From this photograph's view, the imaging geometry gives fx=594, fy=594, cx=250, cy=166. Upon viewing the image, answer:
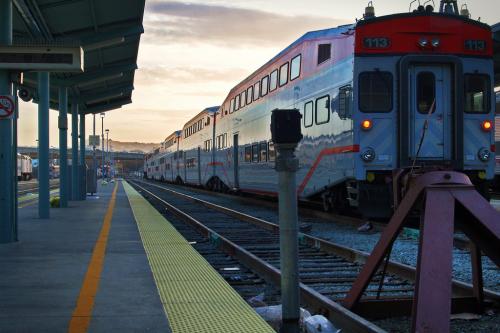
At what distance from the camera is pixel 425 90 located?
1091 cm

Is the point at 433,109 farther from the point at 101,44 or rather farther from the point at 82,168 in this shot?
the point at 82,168

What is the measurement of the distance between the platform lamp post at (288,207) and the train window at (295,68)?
1027cm

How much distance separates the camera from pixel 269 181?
17.0 metres

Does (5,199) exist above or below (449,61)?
below

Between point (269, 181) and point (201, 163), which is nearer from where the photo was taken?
point (269, 181)

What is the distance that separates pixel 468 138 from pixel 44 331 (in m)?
8.74

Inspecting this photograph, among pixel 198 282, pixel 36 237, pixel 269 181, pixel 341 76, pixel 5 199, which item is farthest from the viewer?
pixel 269 181

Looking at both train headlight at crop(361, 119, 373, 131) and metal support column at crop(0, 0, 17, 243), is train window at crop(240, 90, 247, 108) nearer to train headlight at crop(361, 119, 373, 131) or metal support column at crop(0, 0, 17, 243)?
train headlight at crop(361, 119, 373, 131)

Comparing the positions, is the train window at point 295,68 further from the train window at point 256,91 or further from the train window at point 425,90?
the train window at point 425,90

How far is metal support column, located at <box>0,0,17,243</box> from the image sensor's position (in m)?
9.62

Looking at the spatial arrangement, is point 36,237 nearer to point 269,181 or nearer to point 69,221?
point 69,221

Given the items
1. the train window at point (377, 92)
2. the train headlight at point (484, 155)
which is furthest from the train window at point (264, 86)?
the train headlight at point (484, 155)

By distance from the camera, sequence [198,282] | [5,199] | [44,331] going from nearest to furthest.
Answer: [44,331] → [198,282] → [5,199]

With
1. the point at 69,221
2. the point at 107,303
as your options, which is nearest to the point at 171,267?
the point at 107,303
